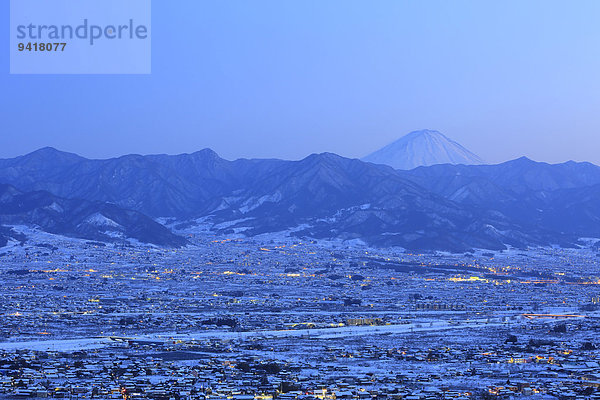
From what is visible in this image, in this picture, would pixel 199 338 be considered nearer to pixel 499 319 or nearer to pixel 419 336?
pixel 419 336

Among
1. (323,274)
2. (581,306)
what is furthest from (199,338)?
(323,274)

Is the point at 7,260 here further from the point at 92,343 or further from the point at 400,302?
the point at 92,343

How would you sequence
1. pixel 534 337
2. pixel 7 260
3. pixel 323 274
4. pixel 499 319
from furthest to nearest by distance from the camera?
pixel 7 260 < pixel 323 274 < pixel 499 319 < pixel 534 337

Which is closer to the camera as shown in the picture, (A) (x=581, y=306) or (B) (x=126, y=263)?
(A) (x=581, y=306)

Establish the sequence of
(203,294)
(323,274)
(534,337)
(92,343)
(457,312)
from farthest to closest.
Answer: (323,274) → (203,294) → (457,312) → (534,337) → (92,343)

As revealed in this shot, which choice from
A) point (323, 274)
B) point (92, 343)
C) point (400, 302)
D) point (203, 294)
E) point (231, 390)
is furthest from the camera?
point (323, 274)

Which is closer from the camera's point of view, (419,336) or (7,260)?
(419,336)

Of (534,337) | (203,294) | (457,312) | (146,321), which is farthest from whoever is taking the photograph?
(203,294)

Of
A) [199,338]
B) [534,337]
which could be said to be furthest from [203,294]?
[534,337]

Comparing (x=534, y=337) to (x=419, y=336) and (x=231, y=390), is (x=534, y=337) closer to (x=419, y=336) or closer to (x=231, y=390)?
(x=419, y=336)
